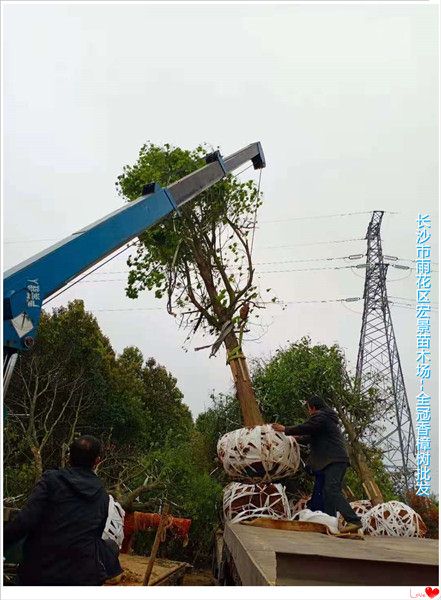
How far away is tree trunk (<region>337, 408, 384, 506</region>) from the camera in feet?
29.6

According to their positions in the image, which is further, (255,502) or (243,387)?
(243,387)

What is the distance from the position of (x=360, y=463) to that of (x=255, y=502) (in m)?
4.16

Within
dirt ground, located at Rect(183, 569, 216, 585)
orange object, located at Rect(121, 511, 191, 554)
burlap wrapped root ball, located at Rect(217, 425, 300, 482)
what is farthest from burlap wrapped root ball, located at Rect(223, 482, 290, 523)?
orange object, located at Rect(121, 511, 191, 554)

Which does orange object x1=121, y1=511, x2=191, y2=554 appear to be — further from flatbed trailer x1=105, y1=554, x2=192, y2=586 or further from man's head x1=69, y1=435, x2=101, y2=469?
man's head x1=69, y1=435, x2=101, y2=469

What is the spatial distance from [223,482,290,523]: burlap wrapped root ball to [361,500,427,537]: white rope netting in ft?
3.19

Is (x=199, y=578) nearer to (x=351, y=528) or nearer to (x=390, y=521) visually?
(x=390, y=521)

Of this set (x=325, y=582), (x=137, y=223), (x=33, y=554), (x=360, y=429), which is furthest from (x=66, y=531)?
(x=360, y=429)

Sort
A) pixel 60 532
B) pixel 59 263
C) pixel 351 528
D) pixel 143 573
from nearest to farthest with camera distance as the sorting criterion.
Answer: pixel 60 532 < pixel 59 263 < pixel 351 528 < pixel 143 573

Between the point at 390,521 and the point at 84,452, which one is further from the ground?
the point at 390,521

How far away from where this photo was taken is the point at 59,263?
4066mm

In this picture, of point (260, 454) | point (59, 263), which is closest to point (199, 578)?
point (260, 454)

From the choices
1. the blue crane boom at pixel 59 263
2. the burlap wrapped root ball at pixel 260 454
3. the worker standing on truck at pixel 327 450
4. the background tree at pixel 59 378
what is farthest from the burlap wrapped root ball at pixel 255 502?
the background tree at pixel 59 378

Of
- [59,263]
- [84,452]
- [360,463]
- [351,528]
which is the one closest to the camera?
[84,452]

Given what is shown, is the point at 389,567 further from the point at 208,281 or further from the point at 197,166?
the point at 197,166
